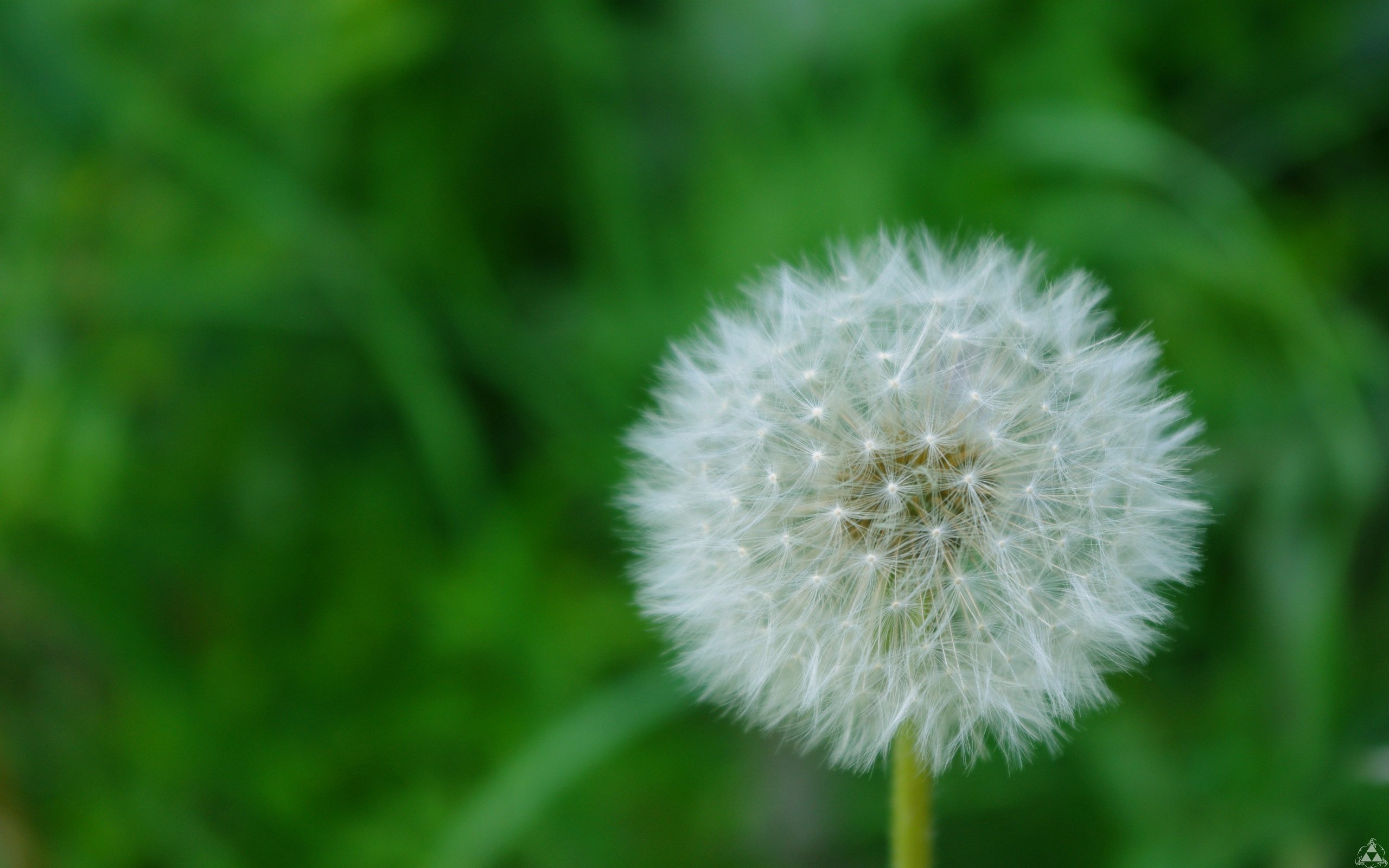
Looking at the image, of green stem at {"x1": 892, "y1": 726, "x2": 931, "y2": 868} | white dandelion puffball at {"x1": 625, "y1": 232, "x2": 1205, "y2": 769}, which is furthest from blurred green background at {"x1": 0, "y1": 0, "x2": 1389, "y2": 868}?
green stem at {"x1": 892, "y1": 726, "x2": 931, "y2": 868}

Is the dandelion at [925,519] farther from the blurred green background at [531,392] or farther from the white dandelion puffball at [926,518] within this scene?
the blurred green background at [531,392]

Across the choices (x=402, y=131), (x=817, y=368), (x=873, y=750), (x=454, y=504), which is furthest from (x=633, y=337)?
(x=873, y=750)

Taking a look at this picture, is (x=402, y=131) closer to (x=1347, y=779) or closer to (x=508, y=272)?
(x=508, y=272)

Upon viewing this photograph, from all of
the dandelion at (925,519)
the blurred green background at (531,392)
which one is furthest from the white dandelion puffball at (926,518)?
the blurred green background at (531,392)

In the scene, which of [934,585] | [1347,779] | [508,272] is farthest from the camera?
[508,272]

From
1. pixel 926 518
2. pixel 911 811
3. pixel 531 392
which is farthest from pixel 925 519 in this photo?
pixel 531 392

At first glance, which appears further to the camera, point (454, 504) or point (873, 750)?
point (454, 504)

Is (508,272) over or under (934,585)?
over
